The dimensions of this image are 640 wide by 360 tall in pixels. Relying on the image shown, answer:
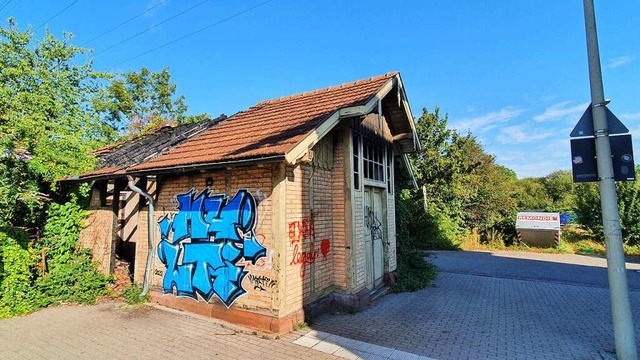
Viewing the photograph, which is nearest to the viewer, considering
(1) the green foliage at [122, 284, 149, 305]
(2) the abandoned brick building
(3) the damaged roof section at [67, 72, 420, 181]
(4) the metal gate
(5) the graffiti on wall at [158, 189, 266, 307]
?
(2) the abandoned brick building

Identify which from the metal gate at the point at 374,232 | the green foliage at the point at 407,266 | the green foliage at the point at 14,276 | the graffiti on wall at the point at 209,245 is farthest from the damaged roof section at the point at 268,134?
the green foliage at the point at 407,266

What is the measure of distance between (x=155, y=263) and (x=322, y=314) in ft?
13.0

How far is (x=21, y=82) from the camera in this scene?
14023 millimetres

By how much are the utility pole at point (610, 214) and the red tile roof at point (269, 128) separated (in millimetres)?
3597

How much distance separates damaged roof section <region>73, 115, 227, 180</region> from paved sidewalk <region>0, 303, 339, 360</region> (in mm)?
3126

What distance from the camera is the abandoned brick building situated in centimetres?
571

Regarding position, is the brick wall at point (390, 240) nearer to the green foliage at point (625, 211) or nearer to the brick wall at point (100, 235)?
the brick wall at point (100, 235)

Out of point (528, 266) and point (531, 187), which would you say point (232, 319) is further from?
point (531, 187)

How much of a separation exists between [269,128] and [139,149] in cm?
475

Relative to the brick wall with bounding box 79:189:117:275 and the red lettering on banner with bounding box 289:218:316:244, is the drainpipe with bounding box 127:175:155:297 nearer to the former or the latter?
the brick wall with bounding box 79:189:117:275

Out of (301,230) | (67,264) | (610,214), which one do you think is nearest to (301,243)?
(301,230)

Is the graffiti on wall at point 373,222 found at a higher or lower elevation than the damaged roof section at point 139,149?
lower

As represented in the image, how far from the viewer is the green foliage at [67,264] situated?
7.19 meters

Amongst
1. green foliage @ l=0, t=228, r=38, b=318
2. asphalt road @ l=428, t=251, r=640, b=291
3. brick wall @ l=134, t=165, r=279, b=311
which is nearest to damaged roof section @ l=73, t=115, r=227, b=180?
brick wall @ l=134, t=165, r=279, b=311
